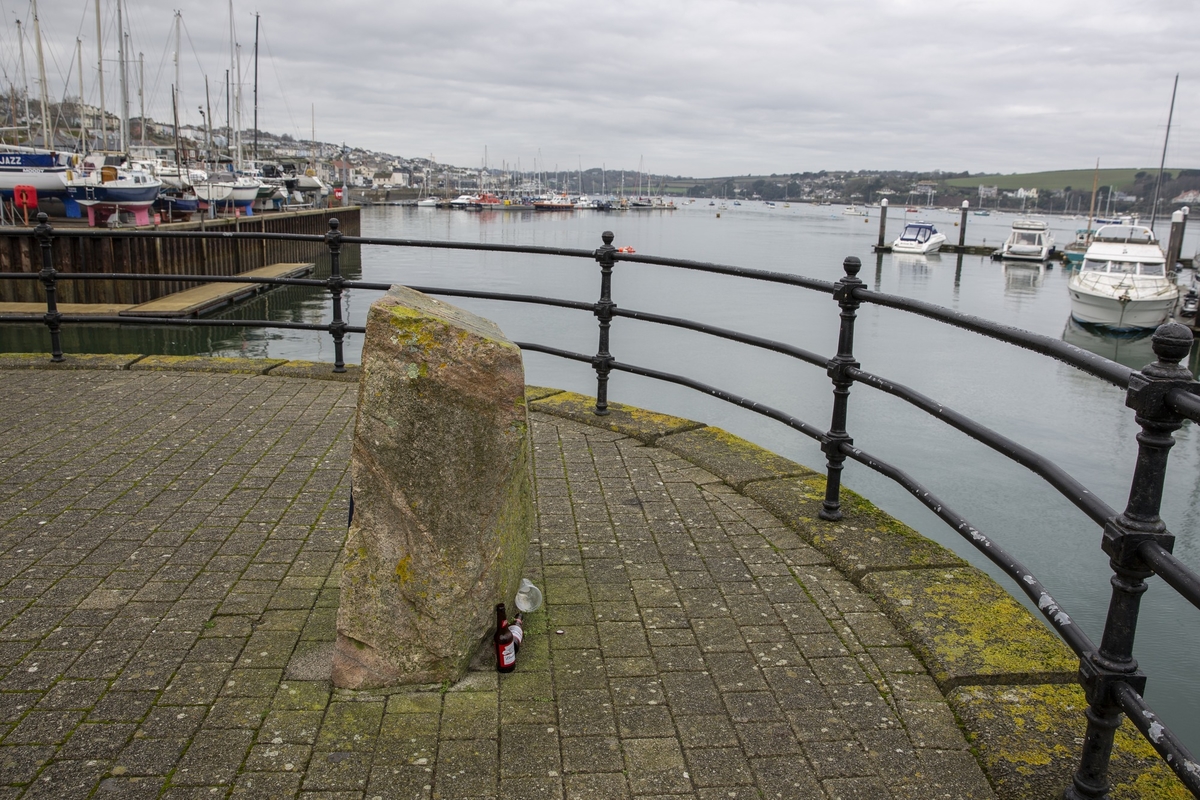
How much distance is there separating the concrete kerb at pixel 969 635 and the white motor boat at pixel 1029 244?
6426cm

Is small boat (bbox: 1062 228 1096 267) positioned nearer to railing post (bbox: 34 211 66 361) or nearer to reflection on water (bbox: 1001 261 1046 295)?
reflection on water (bbox: 1001 261 1046 295)

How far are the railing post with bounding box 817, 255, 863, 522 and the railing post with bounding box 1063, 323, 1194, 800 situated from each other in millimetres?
1817

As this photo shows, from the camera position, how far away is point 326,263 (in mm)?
53281

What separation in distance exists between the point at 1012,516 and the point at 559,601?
33.6 feet

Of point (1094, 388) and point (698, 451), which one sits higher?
point (698, 451)

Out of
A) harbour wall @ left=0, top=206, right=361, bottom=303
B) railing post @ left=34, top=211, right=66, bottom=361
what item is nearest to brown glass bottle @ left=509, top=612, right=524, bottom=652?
railing post @ left=34, top=211, right=66, bottom=361

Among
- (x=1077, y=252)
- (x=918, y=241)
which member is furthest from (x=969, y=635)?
(x=918, y=241)

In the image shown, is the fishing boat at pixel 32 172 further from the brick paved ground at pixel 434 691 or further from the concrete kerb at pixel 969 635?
the concrete kerb at pixel 969 635

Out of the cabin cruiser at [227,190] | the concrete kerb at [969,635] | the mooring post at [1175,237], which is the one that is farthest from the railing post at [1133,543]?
the cabin cruiser at [227,190]

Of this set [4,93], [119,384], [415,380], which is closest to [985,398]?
[119,384]

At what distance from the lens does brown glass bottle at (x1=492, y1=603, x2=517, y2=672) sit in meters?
3.05

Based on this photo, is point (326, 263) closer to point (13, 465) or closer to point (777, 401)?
point (777, 401)

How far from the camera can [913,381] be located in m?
22.1

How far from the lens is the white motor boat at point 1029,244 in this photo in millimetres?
61875
